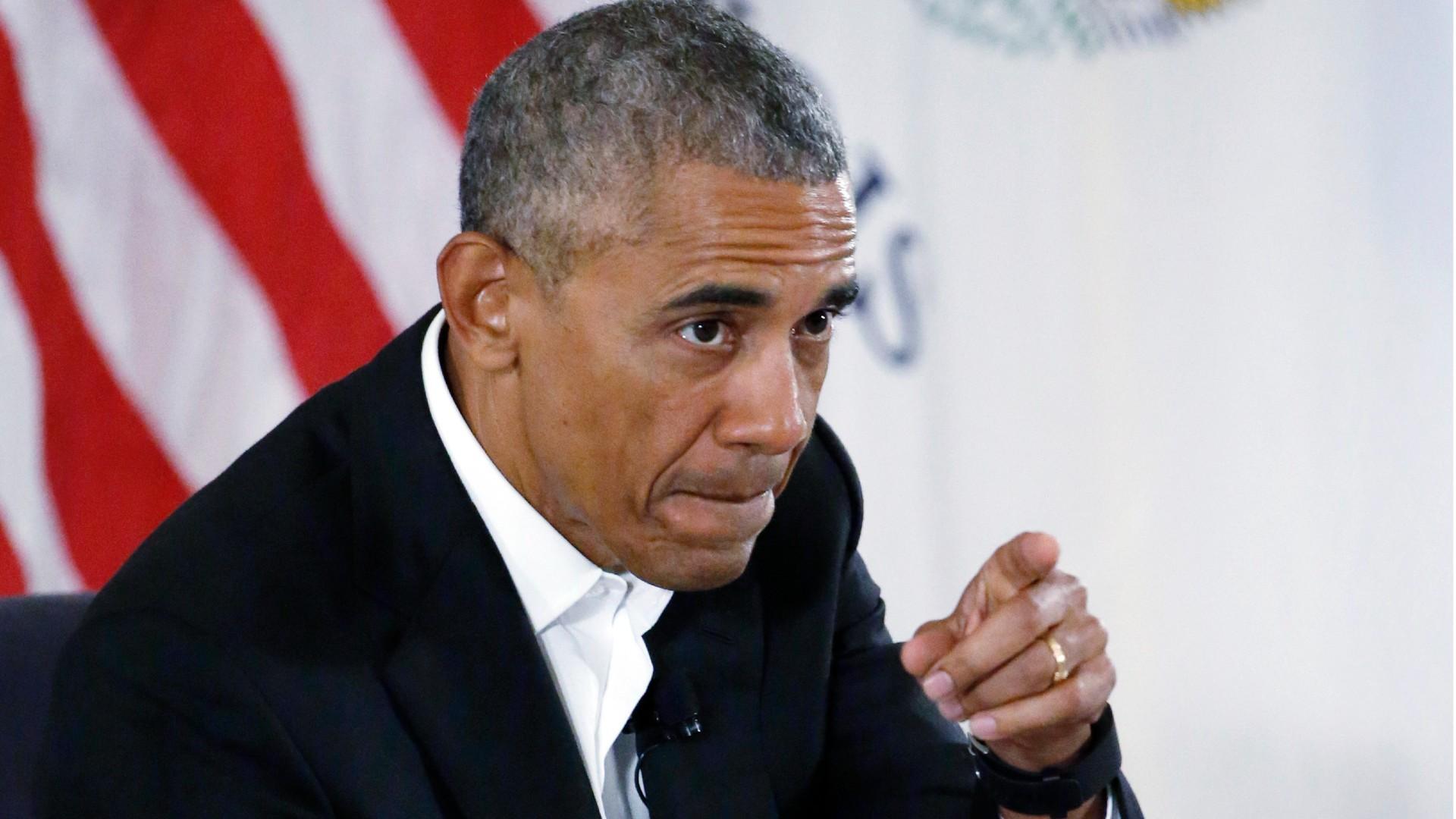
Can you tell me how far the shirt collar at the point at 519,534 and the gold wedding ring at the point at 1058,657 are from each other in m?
0.42

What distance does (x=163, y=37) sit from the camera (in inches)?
98.7

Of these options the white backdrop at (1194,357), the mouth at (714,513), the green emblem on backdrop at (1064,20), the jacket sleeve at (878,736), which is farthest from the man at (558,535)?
the green emblem on backdrop at (1064,20)

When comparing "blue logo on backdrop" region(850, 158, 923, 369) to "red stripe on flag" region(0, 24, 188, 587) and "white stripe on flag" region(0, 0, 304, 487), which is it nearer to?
"white stripe on flag" region(0, 0, 304, 487)

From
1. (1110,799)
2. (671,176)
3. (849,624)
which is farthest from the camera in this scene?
(849,624)

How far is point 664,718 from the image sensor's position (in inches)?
59.3

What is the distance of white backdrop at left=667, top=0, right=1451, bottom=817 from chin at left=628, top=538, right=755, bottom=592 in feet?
4.46

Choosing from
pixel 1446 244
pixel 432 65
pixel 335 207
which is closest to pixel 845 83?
pixel 432 65

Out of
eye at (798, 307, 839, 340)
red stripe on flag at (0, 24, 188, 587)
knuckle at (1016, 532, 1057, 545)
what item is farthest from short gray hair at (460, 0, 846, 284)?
red stripe on flag at (0, 24, 188, 587)

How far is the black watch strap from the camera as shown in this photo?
1438mm

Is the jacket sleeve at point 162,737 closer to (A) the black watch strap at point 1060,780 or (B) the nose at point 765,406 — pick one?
(B) the nose at point 765,406

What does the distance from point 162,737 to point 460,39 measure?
5.38ft

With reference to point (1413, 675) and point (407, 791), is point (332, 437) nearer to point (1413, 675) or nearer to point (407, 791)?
point (407, 791)

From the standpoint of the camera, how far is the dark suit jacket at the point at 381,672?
127 cm

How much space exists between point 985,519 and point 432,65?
1.27 m
